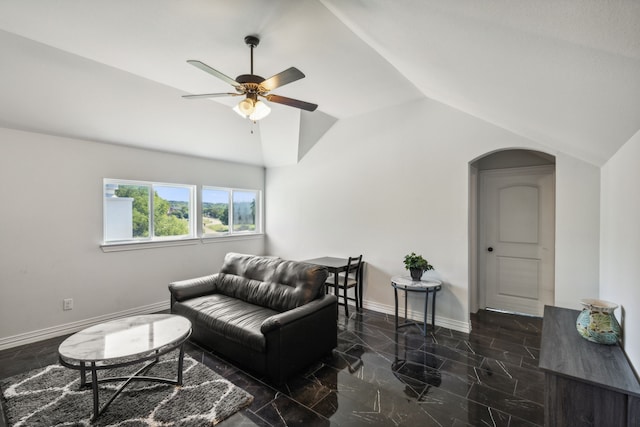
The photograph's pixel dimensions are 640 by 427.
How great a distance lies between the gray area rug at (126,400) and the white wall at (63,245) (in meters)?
1.13

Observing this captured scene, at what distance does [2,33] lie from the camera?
7.89 ft

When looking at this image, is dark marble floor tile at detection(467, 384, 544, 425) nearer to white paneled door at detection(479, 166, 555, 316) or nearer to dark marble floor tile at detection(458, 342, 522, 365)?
dark marble floor tile at detection(458, 342, 522, 365)

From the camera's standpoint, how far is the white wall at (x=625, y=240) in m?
1.67

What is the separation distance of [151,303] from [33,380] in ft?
6.06

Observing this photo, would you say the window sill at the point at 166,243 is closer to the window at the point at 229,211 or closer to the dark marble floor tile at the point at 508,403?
the window at the point at 229,211

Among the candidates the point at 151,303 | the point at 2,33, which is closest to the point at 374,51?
the point at 2,33

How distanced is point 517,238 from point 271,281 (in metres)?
3.60

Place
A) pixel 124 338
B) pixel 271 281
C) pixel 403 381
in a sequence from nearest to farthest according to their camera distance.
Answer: pixel 124 338, pixel 403 381, pixel 271 281

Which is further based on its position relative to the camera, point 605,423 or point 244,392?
point 244,392

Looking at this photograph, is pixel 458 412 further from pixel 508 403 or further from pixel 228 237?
pixel 228 237

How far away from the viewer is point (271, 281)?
135 inches

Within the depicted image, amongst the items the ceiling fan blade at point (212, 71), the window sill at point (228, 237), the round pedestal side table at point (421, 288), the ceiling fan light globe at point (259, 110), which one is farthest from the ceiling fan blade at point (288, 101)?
the window sill at point (228, 237)

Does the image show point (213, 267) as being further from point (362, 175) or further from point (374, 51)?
point (374, 51)

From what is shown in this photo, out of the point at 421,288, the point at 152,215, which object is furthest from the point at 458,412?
the point at 152,215
